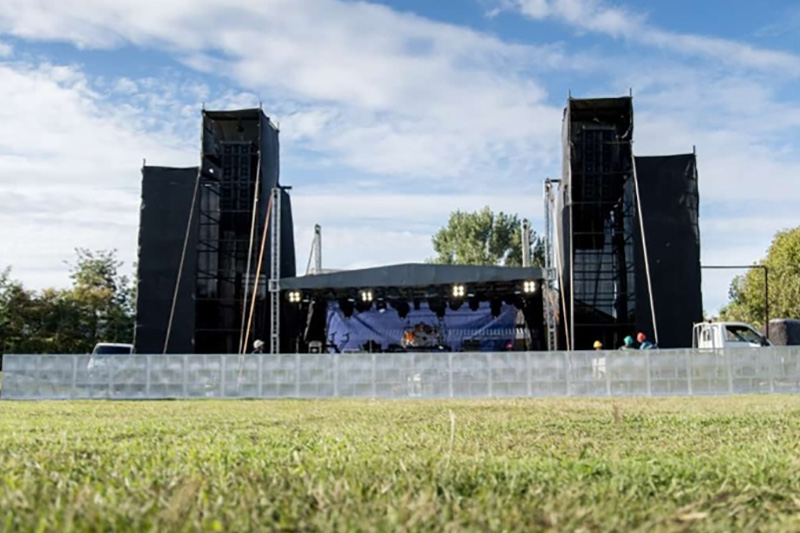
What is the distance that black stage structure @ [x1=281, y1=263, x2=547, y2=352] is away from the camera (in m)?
20.7

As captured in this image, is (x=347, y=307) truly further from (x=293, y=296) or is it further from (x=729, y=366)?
(x=729, y=366)

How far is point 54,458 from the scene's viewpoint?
2.88 metres

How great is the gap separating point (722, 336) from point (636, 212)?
10.9 feet

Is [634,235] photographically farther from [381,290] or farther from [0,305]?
[0,305]

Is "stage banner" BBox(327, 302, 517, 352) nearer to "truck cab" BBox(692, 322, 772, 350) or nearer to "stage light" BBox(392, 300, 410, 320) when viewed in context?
"stage light" BBox(392, 300, 410, 320)

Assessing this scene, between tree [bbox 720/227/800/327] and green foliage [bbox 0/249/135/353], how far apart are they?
28.2 m

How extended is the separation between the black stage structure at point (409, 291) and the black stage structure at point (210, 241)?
145cm

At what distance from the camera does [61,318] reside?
36.2 meters

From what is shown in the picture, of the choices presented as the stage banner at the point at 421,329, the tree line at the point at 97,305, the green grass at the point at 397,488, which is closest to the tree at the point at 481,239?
the tree line at the point at 97,305

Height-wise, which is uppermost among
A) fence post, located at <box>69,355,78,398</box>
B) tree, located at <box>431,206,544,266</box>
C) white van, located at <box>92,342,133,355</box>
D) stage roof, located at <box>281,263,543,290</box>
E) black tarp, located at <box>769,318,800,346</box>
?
tree, located at <box>431,206,544,266</box>

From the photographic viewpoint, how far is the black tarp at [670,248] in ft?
62.4

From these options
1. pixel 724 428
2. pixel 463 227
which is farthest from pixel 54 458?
pixel 463 227

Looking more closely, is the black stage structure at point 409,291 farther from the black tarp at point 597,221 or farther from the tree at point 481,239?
the tree at point 481,239

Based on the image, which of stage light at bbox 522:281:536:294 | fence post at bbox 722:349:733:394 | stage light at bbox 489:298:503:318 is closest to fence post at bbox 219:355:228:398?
fence post at bbox 722:349:733:394
